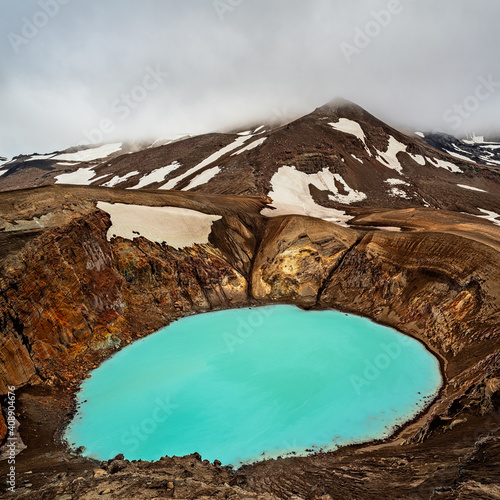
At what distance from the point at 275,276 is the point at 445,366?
15689 mm

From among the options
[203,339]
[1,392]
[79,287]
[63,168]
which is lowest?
[203,339]

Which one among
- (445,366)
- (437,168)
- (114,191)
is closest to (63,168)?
(114,191)

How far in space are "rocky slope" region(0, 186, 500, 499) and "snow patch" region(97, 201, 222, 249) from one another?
622 millimetres

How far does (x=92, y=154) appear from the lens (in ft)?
474

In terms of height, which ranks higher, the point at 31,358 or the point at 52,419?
the point at 31,358

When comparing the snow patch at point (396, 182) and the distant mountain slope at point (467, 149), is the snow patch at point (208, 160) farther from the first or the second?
the distant mountain slope at point (467, 149)

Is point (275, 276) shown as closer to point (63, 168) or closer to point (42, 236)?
point (42, 236)

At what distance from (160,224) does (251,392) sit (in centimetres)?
1843

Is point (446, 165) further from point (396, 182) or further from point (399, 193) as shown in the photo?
point (399, 193)

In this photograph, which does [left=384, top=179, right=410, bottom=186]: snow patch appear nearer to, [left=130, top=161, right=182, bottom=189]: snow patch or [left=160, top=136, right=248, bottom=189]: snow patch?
[left=160, top=136, right=248, bottom=189]: snow patch

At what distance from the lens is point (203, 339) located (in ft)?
75.9

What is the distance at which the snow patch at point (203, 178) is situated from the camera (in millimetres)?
58656

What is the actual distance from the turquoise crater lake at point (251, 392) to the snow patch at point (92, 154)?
443 feet

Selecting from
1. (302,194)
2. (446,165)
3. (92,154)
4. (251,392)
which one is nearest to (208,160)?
(302,194)
